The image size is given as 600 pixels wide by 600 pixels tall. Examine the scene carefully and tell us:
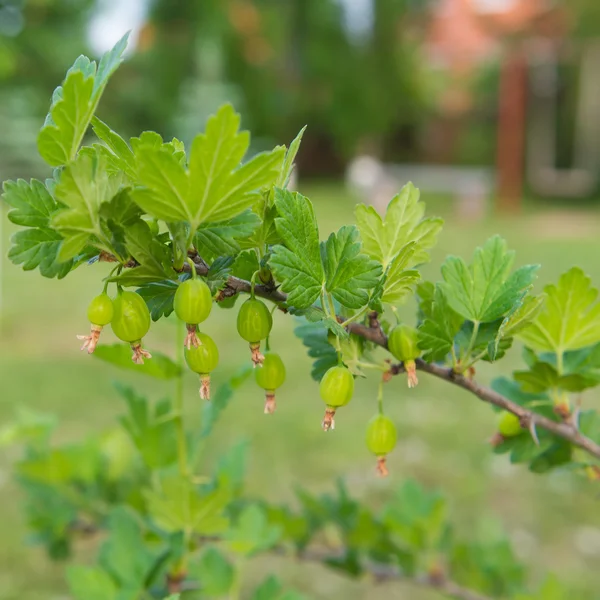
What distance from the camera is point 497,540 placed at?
103 centimetres

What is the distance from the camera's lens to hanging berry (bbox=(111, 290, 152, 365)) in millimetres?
445

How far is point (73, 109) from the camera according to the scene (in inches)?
16.1

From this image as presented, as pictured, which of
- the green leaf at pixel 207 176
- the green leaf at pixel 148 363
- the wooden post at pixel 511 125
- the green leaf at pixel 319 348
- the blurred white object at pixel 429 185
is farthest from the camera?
the wooden post at pixel 511 125

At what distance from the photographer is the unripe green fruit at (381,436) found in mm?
534

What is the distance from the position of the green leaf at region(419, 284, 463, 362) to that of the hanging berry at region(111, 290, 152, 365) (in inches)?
7.7

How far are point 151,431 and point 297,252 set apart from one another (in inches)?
16.6

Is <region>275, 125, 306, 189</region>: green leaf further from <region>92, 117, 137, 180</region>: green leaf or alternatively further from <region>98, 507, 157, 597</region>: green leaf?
<region>98, 507, 157, 597</region>: green leaf

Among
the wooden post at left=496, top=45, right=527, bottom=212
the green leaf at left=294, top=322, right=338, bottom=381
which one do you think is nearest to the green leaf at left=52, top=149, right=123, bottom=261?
the green leaf at left=294, top=322, right=338, bottom=381

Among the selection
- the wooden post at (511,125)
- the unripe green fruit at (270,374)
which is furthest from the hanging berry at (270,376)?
the wooden post at (511,125)

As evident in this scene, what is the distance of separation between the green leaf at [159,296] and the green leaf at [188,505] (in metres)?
0.30

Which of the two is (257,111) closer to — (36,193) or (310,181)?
(310,181)

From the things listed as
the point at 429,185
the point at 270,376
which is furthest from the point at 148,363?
the point at 429,185

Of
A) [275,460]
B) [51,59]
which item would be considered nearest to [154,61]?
[51,59]

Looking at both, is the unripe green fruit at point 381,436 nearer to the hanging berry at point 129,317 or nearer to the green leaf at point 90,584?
the hanging berry at point 129,317
